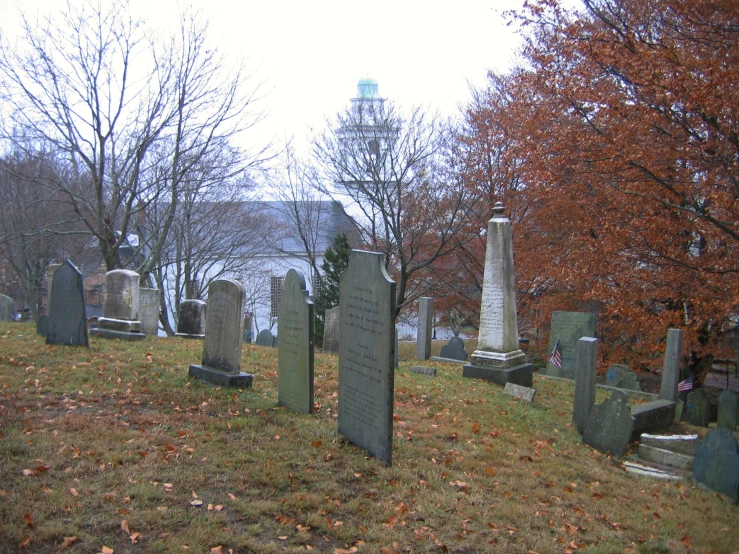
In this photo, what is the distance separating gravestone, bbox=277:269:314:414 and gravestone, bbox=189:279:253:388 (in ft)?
2.37

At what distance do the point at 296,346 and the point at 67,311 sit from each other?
16.6 feet

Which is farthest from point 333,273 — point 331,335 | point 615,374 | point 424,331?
point 615,374

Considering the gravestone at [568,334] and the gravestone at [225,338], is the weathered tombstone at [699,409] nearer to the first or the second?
the gravestone at [568,334]

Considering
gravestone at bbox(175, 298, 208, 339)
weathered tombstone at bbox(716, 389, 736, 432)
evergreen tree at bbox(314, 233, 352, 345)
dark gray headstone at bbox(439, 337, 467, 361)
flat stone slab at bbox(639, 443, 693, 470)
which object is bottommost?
flat stone slab at bbox(639, 443, 693, 470)

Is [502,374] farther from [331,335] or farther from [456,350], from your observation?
[331,335]

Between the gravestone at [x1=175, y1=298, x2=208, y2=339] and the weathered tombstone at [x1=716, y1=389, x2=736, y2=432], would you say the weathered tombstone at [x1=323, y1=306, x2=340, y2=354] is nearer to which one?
the gravestone at [x1=175, y1=298, x2=208, y2=339]

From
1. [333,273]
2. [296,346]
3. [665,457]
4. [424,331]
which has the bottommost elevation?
[665,457]

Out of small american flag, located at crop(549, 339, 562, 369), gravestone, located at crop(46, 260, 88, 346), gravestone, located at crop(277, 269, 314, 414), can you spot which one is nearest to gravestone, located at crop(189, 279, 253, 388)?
gravestone, located at crop(277, 269, 314, 414)

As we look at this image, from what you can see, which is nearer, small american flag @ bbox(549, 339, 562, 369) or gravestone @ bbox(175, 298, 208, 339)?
small american flag @ bbox(549, 339, 562, 369)

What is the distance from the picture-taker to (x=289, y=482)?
4.68m

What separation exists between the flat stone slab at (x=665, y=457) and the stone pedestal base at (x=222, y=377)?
4986 mm

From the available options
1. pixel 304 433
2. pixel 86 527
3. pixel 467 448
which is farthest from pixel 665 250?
pixel 86 527

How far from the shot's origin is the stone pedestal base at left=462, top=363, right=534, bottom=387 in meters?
10.3

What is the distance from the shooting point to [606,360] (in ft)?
48.8
